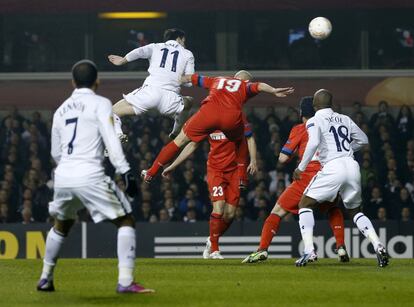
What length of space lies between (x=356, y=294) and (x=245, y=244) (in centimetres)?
1116

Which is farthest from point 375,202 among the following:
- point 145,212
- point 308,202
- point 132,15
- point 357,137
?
point 308,202

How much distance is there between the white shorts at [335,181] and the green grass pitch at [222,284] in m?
0.89

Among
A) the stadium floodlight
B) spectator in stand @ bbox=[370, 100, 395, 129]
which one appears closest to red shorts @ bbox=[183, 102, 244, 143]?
spectator in stand @ bbox=[370, 100, 395, 129]

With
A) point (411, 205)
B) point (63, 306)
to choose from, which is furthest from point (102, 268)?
point (411, 205)

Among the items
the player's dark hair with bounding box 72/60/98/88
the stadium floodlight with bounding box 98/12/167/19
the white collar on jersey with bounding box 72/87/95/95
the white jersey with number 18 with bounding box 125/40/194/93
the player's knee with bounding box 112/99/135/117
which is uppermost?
the stadium floodlight with bounding box 98/12/167/19

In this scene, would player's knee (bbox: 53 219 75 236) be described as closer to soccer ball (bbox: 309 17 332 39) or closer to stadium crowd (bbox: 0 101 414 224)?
soccer ball (bbox: 309 17 332 39)

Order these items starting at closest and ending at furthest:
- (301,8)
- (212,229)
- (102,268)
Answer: (102,268), (212,229), (301,8)

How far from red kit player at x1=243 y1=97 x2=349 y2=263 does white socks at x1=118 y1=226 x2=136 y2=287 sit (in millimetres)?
4862

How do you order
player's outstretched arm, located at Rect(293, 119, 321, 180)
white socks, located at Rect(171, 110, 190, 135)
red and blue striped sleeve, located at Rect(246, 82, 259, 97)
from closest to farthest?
player's outstretched arm, located at Rect(293, 119, 321, 180), red and blue striped sleeve, located at Rect(246, 82, 259, 97), white socks, located at Rect(171, 110, 190, 135)

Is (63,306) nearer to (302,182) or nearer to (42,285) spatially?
(42,285)

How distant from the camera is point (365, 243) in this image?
24047 millimetres

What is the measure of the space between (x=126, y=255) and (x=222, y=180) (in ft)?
22.1

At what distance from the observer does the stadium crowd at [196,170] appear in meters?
24.8

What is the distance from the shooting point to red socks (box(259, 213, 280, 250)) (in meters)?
17.0
